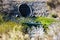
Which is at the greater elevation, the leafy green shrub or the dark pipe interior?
the dark pipe interior

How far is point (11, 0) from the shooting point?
3098mm

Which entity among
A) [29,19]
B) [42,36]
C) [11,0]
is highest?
[11,0]

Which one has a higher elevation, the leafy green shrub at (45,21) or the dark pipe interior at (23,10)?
the dark pipe interior at (23,10)

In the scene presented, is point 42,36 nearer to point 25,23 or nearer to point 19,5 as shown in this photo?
point 25,23

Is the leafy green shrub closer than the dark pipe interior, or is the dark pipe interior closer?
Result: the leafy green shrub

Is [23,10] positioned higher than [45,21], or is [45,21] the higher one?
[23,10]

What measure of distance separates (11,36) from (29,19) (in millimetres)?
381

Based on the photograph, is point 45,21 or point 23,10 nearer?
point 45,21

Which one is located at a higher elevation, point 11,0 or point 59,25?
point 11,0

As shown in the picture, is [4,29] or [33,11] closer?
[4,29]

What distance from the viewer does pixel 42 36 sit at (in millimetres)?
2963

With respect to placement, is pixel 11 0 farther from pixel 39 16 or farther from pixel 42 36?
pixel 42 36

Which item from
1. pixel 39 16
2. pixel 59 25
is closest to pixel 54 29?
pixel 59 25

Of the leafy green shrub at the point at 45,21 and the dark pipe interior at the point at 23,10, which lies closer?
the leafy green shrub at the point at 45,21
